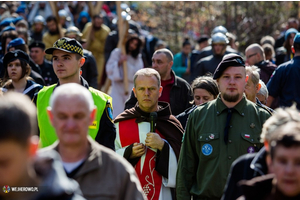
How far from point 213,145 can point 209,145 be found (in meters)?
0.04

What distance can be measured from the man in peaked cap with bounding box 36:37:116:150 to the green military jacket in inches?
34.6

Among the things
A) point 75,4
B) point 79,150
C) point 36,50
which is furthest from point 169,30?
point 79,150

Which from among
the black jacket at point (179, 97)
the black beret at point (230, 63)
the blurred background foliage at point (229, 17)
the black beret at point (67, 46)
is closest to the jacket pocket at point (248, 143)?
the black beret at point (230, 63)

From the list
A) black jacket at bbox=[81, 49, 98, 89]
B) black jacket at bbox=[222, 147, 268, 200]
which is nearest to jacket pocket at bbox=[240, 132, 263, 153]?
black jacket at bbox=[222, 147, 268, 200]

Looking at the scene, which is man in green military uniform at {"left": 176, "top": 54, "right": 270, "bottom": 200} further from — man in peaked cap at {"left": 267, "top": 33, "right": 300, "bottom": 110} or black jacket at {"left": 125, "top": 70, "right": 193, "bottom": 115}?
man in peaked cap at {"left": 267, "top": 33, "right": 300, "bottom": 110}

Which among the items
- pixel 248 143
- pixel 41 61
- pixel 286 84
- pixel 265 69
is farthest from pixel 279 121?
pixel 41 61

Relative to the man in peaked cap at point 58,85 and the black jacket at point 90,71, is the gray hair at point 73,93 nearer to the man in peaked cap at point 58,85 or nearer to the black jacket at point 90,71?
the man in peaked cap at point 58,85

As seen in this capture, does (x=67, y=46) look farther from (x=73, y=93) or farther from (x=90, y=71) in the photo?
(x=90, y=71)

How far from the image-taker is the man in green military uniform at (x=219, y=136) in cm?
604

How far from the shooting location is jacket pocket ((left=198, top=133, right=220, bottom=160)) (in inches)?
239

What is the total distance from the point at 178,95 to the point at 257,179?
552 cm

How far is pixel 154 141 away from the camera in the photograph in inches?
269

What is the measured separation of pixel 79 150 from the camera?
4246 mm

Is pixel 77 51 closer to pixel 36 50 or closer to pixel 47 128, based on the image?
pixel 47 128
